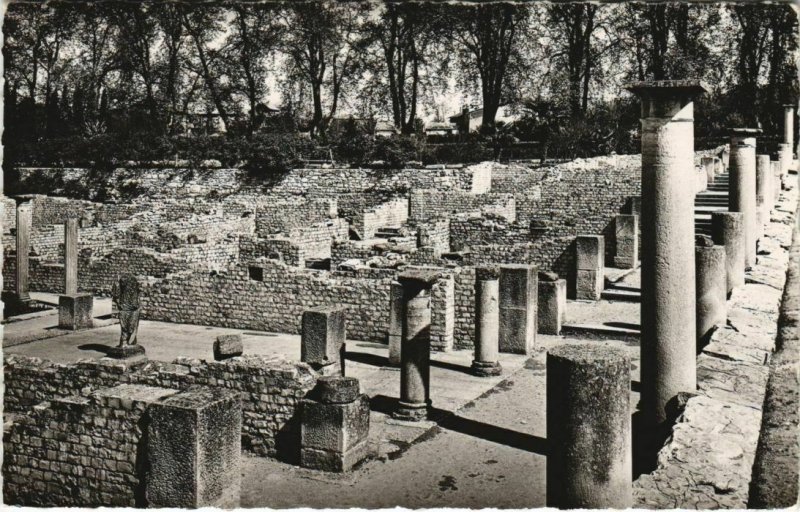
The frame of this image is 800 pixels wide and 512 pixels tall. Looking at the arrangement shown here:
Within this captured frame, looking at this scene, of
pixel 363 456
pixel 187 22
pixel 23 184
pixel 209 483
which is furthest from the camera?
pixel 187 22

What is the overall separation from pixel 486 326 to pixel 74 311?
8.74m

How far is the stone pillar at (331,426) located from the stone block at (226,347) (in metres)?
2.58

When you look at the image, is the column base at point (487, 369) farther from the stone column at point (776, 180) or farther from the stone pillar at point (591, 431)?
the stone column at point (776, 180)

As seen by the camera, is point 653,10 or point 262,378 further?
point 653,10

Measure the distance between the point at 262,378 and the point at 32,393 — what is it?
301 cm

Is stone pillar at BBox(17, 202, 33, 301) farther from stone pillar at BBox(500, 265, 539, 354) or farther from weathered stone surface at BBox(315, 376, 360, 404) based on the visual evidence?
weathered stone surface at BBox(315, 376, 360, 404)

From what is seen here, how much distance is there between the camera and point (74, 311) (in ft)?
52.3

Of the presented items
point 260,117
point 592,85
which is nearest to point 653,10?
point 592,85

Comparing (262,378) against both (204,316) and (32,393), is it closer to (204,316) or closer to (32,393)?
(32,393)

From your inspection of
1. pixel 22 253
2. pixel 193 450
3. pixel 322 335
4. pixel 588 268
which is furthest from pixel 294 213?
pixel 193 450

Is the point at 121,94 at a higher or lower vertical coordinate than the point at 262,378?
higher

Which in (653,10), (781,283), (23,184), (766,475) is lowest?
(766,475)

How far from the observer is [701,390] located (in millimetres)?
7520

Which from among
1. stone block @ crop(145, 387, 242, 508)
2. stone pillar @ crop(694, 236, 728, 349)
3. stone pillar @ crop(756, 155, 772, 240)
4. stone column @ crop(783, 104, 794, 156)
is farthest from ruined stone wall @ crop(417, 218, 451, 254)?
stone column @ crop(783, 104, 794, 156)
